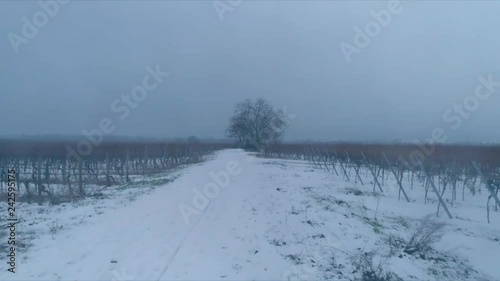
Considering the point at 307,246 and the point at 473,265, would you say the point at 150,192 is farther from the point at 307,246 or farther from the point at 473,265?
the point at 473,265

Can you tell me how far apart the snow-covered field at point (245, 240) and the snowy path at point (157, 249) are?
2cm

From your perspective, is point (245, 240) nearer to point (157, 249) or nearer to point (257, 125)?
point (157, 249)

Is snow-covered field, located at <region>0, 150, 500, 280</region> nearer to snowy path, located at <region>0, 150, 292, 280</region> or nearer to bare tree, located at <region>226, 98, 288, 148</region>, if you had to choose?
snowy path, located at <region>0, 150, 292, 280</region>

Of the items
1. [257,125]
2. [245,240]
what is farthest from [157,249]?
[257,125]

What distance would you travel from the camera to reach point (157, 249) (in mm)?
7312

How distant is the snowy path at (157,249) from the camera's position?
603cm

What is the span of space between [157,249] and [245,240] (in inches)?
81.2

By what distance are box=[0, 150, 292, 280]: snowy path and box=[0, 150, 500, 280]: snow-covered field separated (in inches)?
0.8

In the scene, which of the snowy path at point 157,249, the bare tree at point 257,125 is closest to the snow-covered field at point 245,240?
the snowy path at point 157,249

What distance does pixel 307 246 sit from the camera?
7.79 meters

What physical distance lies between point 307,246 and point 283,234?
44.0 inches

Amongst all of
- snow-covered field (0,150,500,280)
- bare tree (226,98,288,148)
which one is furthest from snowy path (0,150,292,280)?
bare tree (226,98,288,148)

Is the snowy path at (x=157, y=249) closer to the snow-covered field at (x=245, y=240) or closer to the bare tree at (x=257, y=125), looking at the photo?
the snow-covered field at (x=245, y=240)

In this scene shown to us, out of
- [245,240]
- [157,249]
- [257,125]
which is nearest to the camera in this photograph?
Result: [157,249]
